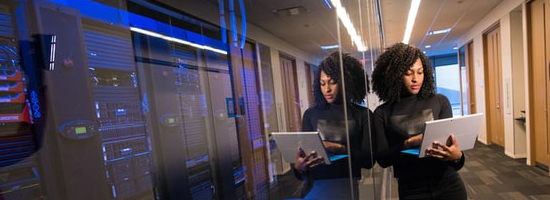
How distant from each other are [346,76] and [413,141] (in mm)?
554

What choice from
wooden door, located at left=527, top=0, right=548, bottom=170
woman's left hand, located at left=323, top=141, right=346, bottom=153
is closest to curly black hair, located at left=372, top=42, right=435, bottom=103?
woman's left hand, located at left=323, top=141, right=346, bottom=153

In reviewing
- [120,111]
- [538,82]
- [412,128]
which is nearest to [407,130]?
[412,128]

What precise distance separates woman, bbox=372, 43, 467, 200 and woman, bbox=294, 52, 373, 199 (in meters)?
0.38

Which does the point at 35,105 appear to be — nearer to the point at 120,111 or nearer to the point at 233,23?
the point at 120,111

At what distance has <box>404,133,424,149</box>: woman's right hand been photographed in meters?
0.97

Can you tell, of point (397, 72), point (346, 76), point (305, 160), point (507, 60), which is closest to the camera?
point (305, 160)

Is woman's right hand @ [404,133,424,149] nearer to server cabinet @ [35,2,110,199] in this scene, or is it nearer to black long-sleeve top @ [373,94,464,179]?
black long-sleeve top @ [373,94,464,179]

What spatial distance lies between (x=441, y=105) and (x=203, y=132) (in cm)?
109

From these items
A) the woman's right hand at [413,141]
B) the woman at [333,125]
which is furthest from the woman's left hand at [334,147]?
the woman's right hand at [413,141]

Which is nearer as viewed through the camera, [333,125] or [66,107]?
[66,107]

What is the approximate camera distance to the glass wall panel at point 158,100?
0.31 m

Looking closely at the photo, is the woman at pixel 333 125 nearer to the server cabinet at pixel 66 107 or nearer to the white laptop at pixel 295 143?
the white laptop at pixel 295 143

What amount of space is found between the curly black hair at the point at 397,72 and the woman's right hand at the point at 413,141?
0.19 meters

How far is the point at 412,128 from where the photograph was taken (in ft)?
3.28
